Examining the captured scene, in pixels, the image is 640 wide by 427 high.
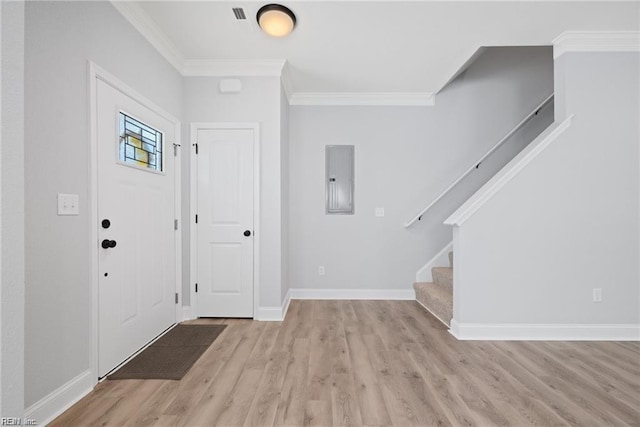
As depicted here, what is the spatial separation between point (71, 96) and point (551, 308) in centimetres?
394

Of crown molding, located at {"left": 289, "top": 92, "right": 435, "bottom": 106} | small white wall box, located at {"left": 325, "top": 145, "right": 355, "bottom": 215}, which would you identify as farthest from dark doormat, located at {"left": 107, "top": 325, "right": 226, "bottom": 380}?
crown molding, located at {"left": 289, "top": 92, "right": 435, "bottom": 106}

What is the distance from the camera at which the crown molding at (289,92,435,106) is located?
3.87m

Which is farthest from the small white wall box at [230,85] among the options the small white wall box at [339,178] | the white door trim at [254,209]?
the small white wall box at [339,178]

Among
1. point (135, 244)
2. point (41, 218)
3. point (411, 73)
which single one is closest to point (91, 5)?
point (41, 218)

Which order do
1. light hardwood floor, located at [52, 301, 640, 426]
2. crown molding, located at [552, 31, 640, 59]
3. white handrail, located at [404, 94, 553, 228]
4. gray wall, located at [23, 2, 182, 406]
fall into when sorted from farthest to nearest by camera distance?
white handrail, located at [404, 94, 553, 228] → crown molding, located at [552, 31, 640, 59] → light hardwood floor, located at [52, 301, 640, 426] → gray wall, located at [23, 2, 182, 406]

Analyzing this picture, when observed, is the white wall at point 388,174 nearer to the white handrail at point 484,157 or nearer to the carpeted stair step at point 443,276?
the white handrail at point 484,157

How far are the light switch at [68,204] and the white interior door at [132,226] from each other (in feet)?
0.62

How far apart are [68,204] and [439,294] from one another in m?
3.33

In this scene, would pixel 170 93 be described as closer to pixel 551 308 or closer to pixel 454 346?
pixel 454 346

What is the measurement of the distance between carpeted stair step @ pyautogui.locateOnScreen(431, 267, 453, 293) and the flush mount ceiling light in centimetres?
297

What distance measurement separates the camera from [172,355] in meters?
2.33

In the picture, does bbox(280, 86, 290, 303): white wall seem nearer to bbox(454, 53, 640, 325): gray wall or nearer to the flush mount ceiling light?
the flush mount ceiling light

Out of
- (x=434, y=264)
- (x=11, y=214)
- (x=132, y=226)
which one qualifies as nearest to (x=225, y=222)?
(x=132, y=226)

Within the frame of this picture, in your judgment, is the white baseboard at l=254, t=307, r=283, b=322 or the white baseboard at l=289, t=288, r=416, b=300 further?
the white baseboard at l=289, t=288, r=416, b=300
